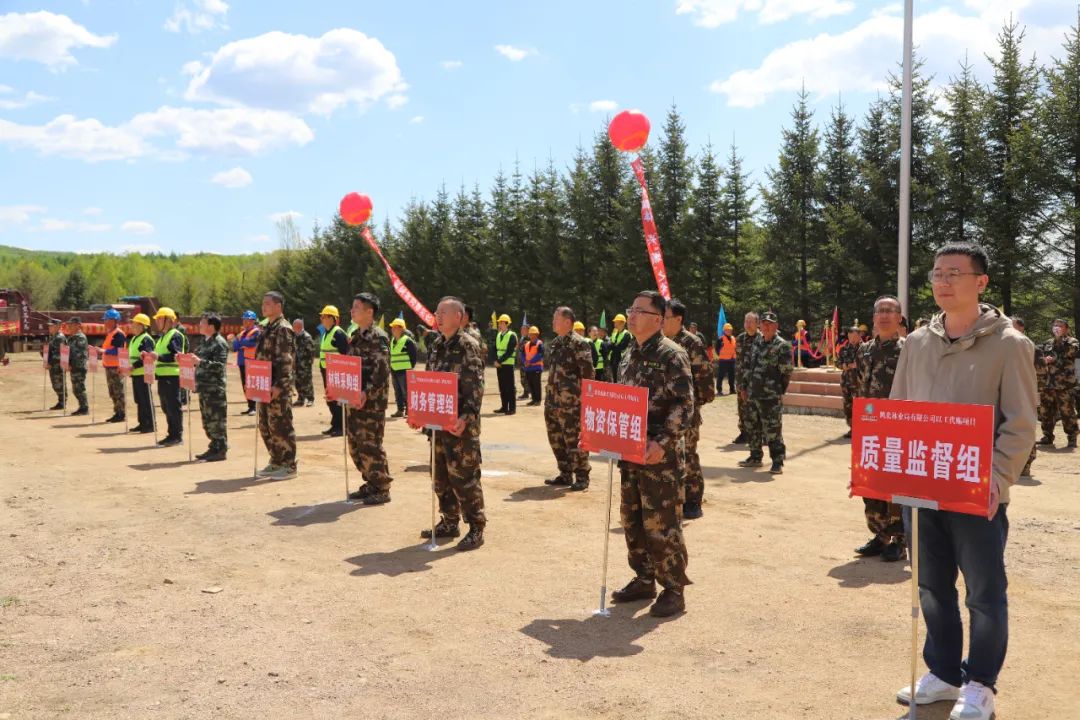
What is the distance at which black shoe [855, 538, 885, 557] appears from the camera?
703 cm

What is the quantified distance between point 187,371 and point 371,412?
15.9 ft

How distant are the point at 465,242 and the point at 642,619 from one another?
39.3m

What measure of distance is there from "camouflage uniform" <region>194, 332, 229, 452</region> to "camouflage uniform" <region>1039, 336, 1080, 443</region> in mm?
12639

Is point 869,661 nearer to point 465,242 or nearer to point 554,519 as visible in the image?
point 554,519

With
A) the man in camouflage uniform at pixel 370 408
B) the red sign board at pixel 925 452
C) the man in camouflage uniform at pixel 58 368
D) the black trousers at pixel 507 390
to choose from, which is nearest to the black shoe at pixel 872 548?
the red sign board at pixel 925 452

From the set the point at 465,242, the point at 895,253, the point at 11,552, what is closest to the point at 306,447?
the point at 11,552

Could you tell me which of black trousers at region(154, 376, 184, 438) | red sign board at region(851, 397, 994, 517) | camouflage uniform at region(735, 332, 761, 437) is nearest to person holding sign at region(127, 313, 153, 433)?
black trousers at region(154, 376, 184, 438)

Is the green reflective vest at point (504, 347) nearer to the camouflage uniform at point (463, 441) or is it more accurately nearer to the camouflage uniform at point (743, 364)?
the camouflage uniform at point (743, 364)

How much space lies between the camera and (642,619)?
550 cm

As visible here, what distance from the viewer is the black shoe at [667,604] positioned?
5.51m

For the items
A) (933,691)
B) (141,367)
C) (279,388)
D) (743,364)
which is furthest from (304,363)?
(933,691)

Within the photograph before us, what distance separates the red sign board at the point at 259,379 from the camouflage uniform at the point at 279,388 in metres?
0.08

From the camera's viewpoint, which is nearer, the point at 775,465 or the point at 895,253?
the point at 775,465

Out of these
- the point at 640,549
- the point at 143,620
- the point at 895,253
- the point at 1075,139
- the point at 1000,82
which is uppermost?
the point at 1000,82
